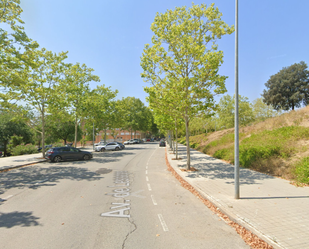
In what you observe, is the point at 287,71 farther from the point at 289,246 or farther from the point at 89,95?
the point at 289,246

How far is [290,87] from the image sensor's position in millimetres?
37906

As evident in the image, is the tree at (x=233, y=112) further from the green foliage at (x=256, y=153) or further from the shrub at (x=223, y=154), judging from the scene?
the green foliage at (x=256, y=153)

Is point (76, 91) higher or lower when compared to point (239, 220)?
higher

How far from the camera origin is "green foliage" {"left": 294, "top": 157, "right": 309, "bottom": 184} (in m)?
8.36

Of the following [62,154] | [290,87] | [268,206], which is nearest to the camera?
[268,206]

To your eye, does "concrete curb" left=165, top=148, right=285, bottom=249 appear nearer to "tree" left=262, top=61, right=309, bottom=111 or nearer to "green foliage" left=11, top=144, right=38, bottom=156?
"green foliage" left=11, top=144, right=38, bottom=156

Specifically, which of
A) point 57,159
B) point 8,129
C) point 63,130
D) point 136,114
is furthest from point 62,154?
point 136,114

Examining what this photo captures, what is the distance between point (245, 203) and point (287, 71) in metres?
41.5

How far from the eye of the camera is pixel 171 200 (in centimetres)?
716

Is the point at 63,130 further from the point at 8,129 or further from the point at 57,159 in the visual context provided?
the point at 57,159

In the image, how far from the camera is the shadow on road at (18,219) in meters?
5.07

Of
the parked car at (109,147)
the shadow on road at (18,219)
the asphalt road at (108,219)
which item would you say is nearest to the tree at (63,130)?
the parked car at (109,147)

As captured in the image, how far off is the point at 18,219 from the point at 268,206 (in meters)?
7.01

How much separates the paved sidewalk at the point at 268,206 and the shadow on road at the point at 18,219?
17.0 ft
